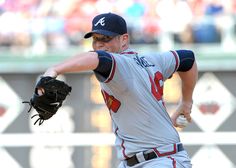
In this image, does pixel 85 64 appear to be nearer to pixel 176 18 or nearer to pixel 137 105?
pixel 137 105

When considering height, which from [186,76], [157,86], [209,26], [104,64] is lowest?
[209,26]

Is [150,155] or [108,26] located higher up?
[108,26]

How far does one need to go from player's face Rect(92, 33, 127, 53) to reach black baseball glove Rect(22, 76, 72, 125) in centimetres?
51

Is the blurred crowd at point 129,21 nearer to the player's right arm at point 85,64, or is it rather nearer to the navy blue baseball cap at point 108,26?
the navy blue baseball cap at point 108,26

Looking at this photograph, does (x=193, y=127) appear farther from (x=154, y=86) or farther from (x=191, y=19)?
(x=154, y=86)

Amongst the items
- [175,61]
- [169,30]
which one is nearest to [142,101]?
[175,61]

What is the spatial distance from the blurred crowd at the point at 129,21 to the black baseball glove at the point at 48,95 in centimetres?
549

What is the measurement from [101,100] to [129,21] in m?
1.22

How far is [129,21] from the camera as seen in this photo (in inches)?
370

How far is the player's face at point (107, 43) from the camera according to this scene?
4375mm

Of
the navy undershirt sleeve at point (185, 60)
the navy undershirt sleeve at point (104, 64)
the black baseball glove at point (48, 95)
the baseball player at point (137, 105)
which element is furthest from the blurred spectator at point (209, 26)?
the black baseball glove at point (48, 95)

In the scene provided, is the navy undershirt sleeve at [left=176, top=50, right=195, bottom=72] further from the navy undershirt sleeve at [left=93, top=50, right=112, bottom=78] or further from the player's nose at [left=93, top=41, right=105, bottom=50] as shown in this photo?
the navy undershirt sleeve at [left=93, top=50, right=112, bottom=78]

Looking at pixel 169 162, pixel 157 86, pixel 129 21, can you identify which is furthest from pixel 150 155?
pixel 129 21

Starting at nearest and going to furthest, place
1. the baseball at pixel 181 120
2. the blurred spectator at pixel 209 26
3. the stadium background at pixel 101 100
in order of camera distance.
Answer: the baseball at pixel 181 120
the stadium background at pixel 101 100
the blurred spectator at pixel 209 26
